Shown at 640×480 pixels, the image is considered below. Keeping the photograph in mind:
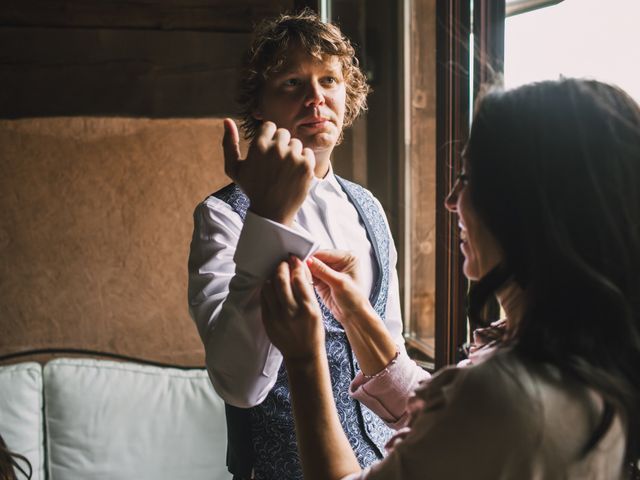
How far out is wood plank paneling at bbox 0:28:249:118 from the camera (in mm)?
2338

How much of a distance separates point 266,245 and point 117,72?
73.3 inches

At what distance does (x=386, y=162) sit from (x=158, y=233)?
0.91 metres

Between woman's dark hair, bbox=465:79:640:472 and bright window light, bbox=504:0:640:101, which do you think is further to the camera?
bright window light, bbox=504:0:640:101

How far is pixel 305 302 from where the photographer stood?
769mm

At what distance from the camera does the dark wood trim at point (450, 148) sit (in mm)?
1450

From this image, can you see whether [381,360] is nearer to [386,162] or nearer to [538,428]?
[538,428]

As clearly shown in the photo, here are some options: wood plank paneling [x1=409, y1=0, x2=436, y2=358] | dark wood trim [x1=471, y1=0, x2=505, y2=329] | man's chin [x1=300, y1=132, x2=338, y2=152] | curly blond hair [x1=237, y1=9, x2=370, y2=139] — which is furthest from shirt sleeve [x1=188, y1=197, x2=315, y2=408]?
wood plank paneling [x1=409, y1=0, x2=436, y2=358]

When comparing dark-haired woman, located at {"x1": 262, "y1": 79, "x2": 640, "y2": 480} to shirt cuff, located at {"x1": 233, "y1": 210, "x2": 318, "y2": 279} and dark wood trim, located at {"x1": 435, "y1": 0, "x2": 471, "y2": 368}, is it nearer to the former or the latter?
shirt cuff, located at {"x1": 233, "y1": 210, "x2": 318, "y2": 279}

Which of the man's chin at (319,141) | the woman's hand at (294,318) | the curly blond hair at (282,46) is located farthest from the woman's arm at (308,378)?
the curly blond hair at (282,46)

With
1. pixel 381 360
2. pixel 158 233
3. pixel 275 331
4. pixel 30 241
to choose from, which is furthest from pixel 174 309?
pixel 275 331

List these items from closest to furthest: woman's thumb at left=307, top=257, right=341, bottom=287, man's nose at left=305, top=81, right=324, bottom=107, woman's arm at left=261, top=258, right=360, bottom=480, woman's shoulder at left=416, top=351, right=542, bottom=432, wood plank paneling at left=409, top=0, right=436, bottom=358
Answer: woman's shoulder at left=416, top=351, right=542, bottom=432
woman's arm at left=261, top=258, right=360, bottom=480
woman's thumb at left=307, top=257, right=341, bottom=287
man's nose at left=305, top=81, right=324, bottom=107
wood plank paneling at left=409, top=0, right=436, bottom=358

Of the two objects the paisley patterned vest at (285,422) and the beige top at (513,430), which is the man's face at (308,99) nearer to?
the paisley patterned vest at (285,422)

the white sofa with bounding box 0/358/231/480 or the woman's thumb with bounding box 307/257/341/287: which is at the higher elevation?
the woman's thumb with bounding box 307/257/341/287

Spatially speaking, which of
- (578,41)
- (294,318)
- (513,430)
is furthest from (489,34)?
(513,430)
